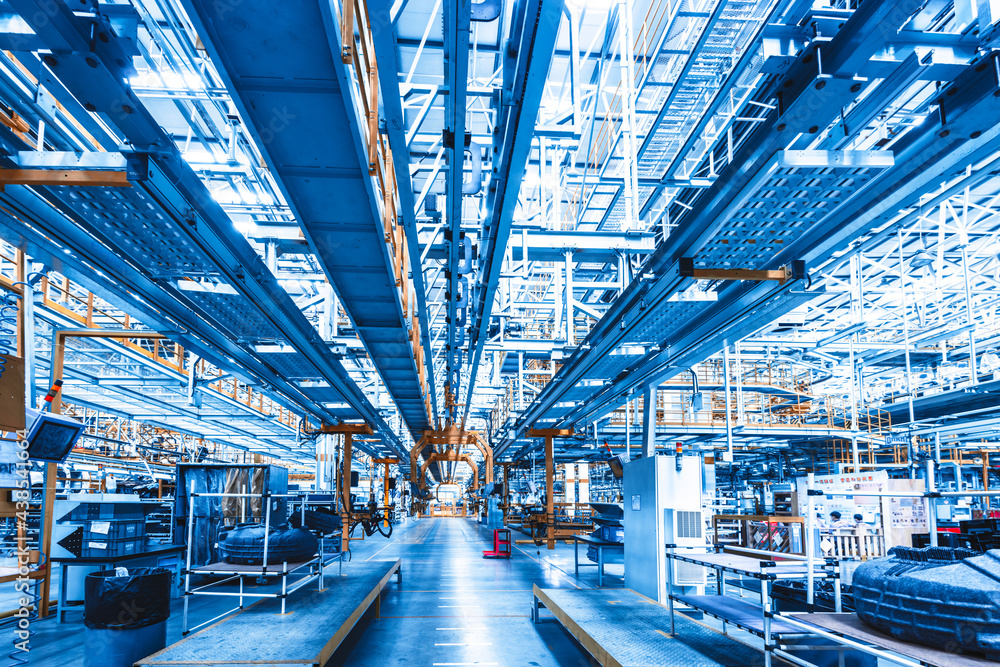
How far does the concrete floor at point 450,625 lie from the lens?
734 cm

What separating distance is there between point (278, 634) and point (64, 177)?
4.34 metres

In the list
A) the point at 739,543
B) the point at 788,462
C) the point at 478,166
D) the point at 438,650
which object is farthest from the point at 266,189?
the point at 788,462

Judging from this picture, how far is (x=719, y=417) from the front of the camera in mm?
21938

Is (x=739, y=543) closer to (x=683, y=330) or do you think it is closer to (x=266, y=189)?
(x=683, y=330)

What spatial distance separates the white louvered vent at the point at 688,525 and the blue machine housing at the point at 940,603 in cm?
472

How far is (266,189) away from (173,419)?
49.2ft

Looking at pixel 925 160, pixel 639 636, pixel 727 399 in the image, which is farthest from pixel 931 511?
pixel 727 399

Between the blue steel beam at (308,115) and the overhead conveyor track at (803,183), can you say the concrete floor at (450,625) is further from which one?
the blue steel beam at (308,115)

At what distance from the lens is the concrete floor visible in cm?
734

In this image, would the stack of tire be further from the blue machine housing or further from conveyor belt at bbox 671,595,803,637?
the blue machine housing

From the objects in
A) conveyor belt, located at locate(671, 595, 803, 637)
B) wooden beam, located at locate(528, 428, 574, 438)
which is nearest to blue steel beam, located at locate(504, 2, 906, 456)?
conveyor belt, located at locate(671, 595, 803, 637)

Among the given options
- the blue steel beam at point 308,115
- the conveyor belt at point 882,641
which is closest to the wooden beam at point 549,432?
the blue steel beam at point 308,115

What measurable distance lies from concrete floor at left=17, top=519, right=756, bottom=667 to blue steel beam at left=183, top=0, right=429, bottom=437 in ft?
14.6

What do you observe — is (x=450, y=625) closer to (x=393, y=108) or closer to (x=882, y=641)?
(x=882, y=641)
